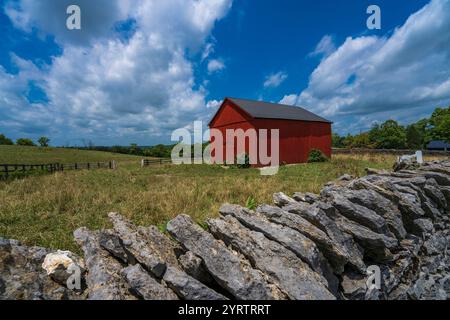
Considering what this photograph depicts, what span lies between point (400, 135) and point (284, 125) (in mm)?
68866

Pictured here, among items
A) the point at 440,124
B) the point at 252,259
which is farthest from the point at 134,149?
the point at 440,124

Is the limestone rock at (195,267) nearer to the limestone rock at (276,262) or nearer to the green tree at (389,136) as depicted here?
the limestone rock at (276,262)

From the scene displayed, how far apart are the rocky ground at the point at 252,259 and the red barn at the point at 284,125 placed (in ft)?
59.1

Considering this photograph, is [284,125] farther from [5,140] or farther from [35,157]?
[5,140]

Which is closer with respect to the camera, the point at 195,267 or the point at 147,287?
the point at 147,287

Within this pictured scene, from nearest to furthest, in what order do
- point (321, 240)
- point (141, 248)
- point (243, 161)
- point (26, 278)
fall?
point (26, 278) → point (141, 248) → point (321, 240) → point (243, 161)

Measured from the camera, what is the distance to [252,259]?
8.07 ft

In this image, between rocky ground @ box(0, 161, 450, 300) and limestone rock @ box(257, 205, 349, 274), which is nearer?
rocky ground @ box(0, 161, 450, 300)

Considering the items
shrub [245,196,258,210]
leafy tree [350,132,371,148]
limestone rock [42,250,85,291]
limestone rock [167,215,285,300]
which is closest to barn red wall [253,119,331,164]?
shrub [245,196,258,210]

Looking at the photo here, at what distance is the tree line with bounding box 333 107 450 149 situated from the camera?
65.4 metres

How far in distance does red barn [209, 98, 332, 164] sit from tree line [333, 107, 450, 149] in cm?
4670

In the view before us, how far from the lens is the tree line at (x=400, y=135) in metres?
65.4

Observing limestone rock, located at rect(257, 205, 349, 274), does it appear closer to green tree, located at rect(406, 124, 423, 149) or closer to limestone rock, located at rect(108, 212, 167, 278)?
limestone rock, located at rect(108, 212, 167, 278)
